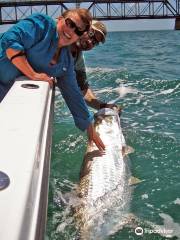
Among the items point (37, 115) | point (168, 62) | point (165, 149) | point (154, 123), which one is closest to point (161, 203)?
point (165, 149)

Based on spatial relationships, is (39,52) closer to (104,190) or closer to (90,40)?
(104,190)

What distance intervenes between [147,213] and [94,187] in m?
0.56

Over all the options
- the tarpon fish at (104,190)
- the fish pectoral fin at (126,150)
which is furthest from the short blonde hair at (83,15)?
the fish pectoral fin at (126,150)

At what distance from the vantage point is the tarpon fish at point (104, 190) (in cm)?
328

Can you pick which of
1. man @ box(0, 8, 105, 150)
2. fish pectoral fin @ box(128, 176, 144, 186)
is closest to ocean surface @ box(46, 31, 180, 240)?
fish pectoral fin @ box(128, 176, 144, 186)

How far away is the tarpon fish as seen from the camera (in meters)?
3.28

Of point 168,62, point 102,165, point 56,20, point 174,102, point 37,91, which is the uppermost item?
point 56,20

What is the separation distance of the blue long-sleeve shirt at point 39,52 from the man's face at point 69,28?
1.8 inches

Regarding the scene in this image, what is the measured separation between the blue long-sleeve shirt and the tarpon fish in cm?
54

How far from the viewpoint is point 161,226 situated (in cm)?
367

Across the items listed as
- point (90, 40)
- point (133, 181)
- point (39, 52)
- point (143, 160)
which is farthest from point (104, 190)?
point (90, 40)

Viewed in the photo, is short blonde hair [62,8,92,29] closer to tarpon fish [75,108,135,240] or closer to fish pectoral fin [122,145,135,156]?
tarpon fish [75,108,135,240]

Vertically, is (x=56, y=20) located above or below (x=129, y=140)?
above

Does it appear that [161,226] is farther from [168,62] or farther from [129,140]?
[168,62]
